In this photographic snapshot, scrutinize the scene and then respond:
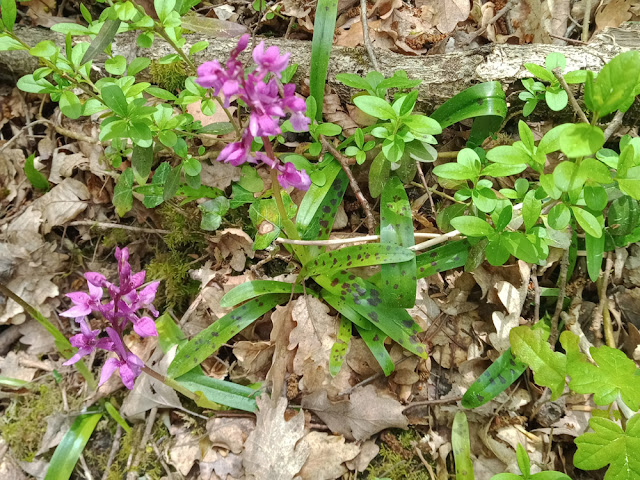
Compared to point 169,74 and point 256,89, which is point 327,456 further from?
point 169,74

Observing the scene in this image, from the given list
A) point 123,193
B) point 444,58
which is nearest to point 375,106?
point 444,58

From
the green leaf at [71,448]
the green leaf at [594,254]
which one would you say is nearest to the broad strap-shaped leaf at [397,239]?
the green leaf at [594,254]

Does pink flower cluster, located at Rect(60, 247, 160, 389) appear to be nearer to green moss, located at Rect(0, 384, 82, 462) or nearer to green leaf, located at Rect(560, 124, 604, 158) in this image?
green moss, located at Rect(0, 384, 82, 462)

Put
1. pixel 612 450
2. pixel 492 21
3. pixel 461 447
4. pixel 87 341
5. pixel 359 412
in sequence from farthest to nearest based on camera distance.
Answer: pixel 492 21 < pixel 359 412 < pixel 461 447 < pixel 87 341 < pixel 612 450

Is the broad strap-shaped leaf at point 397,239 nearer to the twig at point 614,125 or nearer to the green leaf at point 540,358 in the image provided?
the green leaf at point 540,358

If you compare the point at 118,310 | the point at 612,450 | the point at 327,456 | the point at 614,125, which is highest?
the point at 614,125

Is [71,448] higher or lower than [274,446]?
lower

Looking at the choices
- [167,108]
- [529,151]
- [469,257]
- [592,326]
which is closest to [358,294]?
[469,257]
